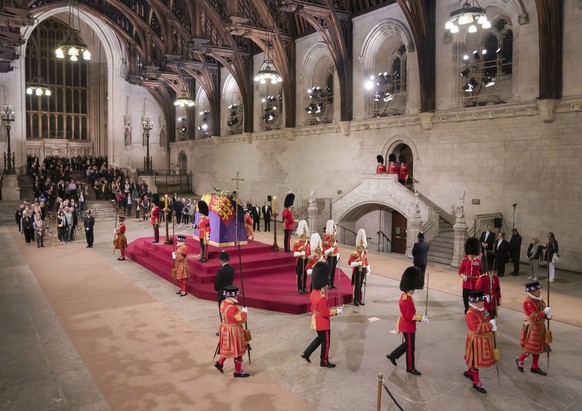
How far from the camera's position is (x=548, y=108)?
14.5 meters

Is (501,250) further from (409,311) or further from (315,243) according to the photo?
(409,311)

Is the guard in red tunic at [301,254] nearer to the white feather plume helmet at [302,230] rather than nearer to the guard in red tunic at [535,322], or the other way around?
the white feather plume helmet at [302,230]

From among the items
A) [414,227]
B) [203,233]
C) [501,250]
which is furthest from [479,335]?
[414,227]

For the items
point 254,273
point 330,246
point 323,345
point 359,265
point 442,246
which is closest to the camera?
point 323,345

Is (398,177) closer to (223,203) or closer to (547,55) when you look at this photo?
(547,55)

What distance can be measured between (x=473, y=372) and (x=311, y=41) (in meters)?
20.6

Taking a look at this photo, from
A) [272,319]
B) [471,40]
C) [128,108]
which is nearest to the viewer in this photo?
[272,319]

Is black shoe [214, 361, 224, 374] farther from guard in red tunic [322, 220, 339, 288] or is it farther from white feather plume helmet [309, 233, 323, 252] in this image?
guard in red tunic [322, 220, 339, 288]

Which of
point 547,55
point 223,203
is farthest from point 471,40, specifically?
point 223,203

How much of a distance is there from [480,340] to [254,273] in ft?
23.9

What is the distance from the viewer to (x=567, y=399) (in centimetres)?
625

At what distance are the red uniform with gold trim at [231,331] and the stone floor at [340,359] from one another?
18.4 inches

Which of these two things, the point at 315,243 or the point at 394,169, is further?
the point at 394,169

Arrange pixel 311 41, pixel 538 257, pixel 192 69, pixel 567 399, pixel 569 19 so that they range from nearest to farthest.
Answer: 1. pixel 567 399
2. pixel 538 257
3. pixel 569 19
4. pixel 311 41
5. pixel 192 69
